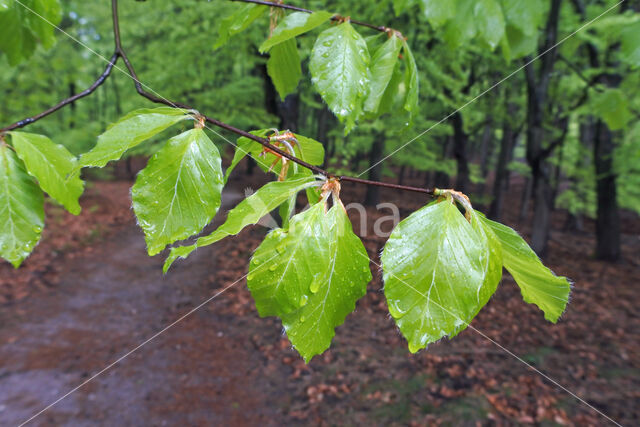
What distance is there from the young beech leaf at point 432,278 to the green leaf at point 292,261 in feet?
0.42

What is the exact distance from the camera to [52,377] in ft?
16.8

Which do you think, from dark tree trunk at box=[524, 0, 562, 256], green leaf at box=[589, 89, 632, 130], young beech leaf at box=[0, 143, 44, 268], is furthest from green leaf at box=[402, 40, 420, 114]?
dark tree trunk at box=[524, 0, 562, 256]

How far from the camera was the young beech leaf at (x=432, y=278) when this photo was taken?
0.60 metres

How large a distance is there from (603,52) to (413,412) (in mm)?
9987

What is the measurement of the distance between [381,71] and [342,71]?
206 mm

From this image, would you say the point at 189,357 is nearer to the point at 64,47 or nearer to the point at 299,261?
the point at 299,261

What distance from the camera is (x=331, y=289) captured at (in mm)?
689

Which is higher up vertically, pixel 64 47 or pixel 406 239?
pixel 64 47

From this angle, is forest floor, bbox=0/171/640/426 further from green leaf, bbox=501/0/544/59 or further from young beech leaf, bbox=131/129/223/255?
young beech leaf, bbox=131/129/223/255

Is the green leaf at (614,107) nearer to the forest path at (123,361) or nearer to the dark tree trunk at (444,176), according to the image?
the forest path at (123,361)

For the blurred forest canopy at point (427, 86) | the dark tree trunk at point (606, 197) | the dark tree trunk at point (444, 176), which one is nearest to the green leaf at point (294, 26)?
the blurred forest canopy at point (427, 86)

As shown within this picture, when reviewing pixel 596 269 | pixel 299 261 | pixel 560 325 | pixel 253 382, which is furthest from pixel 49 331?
pixel 596 269

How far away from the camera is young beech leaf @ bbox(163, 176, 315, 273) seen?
2.01ft

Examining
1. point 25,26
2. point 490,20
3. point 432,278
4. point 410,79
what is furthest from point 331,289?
point 25,26
